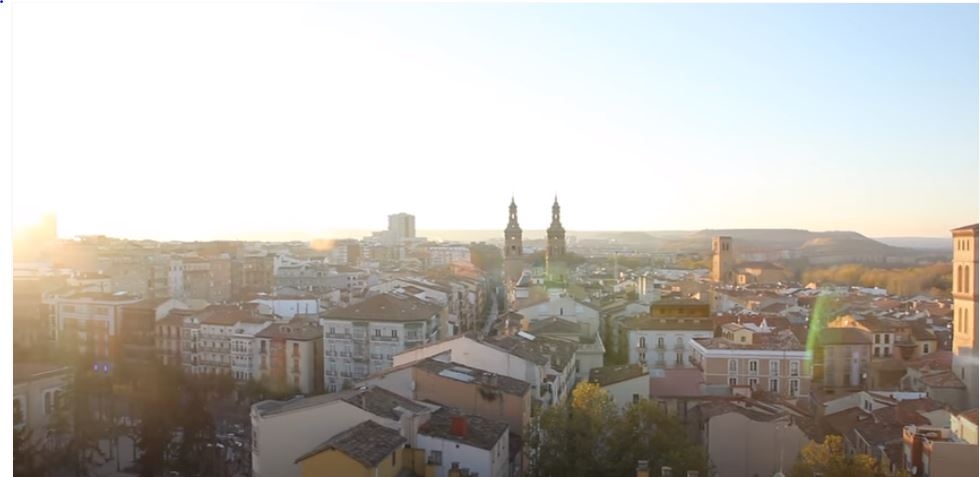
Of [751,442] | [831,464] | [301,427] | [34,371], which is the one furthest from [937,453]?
[34,371]

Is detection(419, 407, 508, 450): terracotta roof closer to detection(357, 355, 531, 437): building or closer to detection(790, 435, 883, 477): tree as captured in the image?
detection(357, 355, 531, 437): building

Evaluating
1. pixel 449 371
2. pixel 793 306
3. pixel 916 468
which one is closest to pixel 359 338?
pixel 449 371

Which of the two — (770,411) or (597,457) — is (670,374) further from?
(597,457)

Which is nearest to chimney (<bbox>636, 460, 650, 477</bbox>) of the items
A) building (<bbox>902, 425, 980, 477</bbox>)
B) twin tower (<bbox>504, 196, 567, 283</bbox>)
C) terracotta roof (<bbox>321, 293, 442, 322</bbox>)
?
building (<bbox>902, 425, 980, 477</bbox>)

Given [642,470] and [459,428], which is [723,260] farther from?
[642,470]

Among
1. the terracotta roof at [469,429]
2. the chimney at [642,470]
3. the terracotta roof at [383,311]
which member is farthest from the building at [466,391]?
the terracotta roof at [383,311]

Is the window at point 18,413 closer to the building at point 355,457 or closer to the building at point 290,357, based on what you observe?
the building at point 290,357
